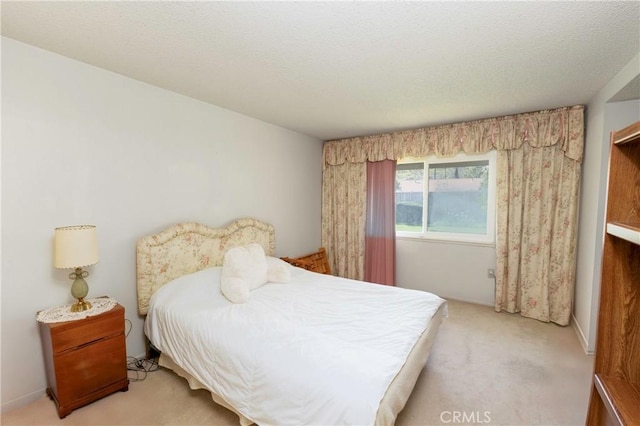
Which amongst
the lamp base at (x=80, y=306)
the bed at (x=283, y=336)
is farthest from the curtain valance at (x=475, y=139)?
the lamp base at (x=80, y=306)

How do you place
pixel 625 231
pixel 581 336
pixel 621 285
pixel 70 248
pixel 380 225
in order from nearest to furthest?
pixel 625 231 < pixel 621 285 < pixel 70 248 < pixel 581 336 < pixel 380 225

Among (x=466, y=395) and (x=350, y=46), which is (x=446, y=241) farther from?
(x=350, y=46)

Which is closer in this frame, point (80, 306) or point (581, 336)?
point (80, 306)

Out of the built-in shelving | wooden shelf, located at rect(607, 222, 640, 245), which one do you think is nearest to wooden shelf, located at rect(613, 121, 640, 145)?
the built-in shelving

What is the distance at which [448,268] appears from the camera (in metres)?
3.94

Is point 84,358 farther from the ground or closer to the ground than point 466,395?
farther from the ground

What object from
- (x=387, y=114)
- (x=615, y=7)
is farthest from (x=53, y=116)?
(x=615, y=7)

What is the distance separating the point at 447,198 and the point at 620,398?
338 cm

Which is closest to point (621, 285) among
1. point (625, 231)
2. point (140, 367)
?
point (625, 231)

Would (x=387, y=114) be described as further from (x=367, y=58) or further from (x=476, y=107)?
(x=367, y=58)

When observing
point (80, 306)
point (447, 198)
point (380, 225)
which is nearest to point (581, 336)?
point (447, 198)

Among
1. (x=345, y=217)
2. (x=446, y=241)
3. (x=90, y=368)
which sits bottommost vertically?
(x=90, y=368)

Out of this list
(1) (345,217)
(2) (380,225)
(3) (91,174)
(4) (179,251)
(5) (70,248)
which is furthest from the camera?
(1) (345,217)

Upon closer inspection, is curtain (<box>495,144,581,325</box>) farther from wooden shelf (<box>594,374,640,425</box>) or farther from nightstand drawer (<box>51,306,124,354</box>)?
nightstand drawer (<box>51,306,124,354</box>)
